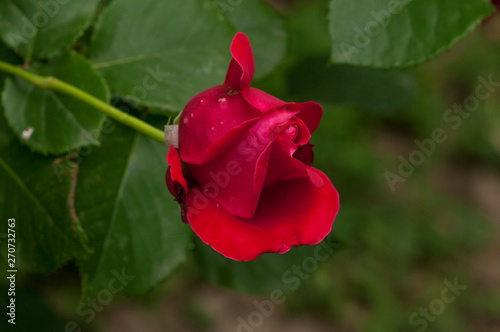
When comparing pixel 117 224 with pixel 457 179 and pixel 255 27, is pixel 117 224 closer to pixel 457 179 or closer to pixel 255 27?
pixel 255 27

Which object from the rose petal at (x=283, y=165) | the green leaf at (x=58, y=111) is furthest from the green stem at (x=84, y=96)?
the rose petal at (x=283, y=165)

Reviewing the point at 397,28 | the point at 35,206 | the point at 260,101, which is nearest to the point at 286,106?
the point at 260,101

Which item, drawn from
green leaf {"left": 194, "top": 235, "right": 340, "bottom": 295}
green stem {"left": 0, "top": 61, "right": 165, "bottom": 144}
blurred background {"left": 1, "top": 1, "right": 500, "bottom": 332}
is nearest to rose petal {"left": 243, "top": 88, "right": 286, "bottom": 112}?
green stem {"left": 0, "top": 61, "right": 165, "bottom": 144}

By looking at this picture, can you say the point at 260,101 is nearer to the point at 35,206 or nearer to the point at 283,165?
the point at 283,165

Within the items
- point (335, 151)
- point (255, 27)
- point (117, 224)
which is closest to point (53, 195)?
point (117, 224)

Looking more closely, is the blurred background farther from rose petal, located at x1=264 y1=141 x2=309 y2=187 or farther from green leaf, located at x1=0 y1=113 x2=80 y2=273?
rose petal, located at x1=264 y1=141 x2=309 y2=187

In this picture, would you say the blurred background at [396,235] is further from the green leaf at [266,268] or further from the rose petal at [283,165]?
the rose petal at [283,165]
